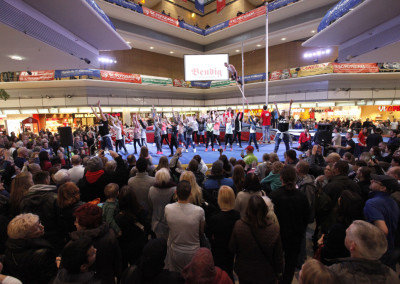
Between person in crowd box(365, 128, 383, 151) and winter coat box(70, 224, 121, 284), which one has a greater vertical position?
Answer: person in crowd box(365, 128, 383, 151)

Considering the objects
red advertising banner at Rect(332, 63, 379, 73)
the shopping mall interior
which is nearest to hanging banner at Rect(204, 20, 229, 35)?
the shopping mall interior

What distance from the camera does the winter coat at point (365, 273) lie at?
1.28m

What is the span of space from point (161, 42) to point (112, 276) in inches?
916

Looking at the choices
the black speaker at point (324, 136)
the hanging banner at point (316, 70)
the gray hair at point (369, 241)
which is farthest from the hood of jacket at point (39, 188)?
the hanging banner at point (316, 70)

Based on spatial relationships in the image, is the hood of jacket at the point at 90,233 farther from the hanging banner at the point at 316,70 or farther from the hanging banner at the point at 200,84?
the hanging banner at the point at 200,84

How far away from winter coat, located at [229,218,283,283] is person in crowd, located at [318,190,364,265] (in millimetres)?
467

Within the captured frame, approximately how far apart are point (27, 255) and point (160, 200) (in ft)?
4.34

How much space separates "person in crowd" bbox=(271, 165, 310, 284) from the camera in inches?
92.7

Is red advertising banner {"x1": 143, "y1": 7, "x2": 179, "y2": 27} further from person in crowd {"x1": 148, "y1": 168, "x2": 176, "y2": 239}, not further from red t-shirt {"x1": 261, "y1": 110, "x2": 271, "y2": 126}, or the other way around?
person in crowd {"x1": 148, "y1": 168, "x2": 176, "y2": 239}

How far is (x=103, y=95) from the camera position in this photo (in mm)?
19344

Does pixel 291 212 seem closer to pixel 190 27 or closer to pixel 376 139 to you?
pixel 376 139

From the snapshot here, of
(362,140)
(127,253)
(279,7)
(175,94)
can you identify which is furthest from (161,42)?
(127,253)

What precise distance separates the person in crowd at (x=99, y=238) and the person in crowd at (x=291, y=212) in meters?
1.77

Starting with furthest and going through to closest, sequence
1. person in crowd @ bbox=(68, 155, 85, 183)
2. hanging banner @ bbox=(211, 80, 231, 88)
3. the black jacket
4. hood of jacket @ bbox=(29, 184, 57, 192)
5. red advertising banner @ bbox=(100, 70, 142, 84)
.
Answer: hanging banner @ bbox=(211, 80, 231, 88), red advertising banner @ bbox=(100, 70, 142, 84), person in crowd @ bbox=(68, 155, 85, 183), hood of jacket @ bbox=(29, 184, 57, 192), the black jacket
